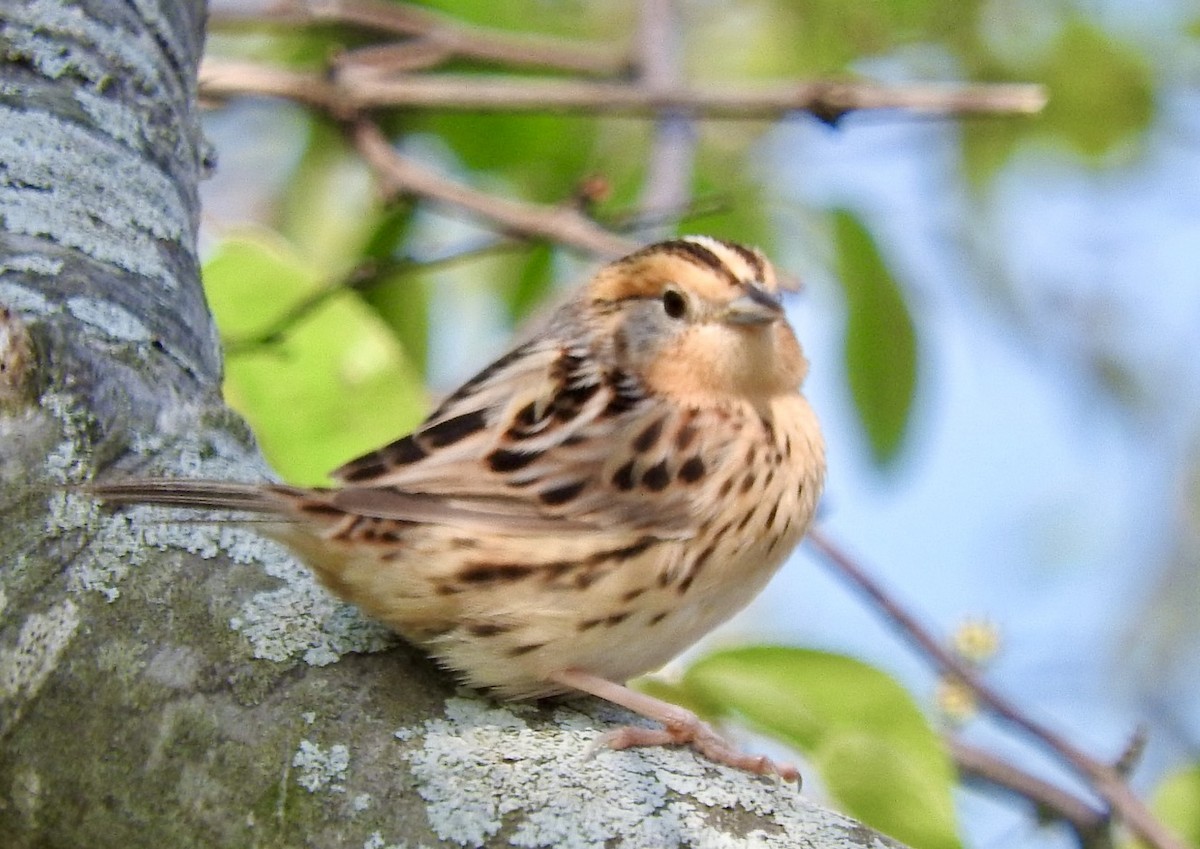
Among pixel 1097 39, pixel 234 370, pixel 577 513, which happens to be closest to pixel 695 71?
pixel 1097 39

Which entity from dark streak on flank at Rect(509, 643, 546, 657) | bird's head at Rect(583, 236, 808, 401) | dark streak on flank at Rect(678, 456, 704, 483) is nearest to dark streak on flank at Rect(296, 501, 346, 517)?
dark streak on flank at Rect(509, 643, 546, 657)

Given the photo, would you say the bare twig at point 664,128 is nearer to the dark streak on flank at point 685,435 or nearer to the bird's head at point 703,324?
the bird's head at point 703,324

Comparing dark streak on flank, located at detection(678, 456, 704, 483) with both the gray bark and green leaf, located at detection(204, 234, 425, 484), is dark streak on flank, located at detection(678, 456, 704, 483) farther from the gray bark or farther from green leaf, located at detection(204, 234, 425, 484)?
green leaf, located at detection(204, 234, 425, 484)

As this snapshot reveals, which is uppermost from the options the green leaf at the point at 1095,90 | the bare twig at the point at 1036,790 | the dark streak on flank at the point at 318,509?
the green leaf at the point at 1095,90

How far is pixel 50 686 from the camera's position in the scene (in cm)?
173

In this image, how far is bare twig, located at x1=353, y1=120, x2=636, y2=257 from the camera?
11.2ft

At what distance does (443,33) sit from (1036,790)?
246 centimetres

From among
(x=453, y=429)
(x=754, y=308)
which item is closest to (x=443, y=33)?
(x=754, y=308)

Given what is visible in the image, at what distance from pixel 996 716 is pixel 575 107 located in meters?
1.80

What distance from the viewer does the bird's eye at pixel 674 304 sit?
103 inches

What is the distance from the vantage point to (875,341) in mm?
3580

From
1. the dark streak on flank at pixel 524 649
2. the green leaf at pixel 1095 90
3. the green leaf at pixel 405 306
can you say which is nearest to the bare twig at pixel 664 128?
the green leaf at pixel 405 306

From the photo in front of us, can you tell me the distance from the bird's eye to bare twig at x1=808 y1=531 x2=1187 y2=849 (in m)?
0.64

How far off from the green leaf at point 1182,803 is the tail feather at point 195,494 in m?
1.89
